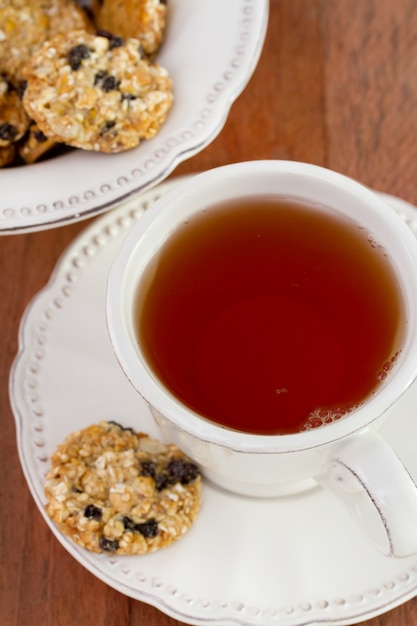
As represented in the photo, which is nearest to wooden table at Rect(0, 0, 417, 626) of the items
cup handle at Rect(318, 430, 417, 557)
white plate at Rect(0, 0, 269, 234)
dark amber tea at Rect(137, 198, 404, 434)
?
white plate at Rect(0, 0, 269, 234)

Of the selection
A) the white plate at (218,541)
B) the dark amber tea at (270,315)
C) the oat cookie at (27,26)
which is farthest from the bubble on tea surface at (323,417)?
the oat cookie at (27,26)

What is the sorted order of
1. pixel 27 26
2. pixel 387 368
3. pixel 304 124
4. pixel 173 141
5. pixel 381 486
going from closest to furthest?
pixel 381 486 → pixel 387 368 → pixel 173 141 → pixel 27 26 → pixel 304 124

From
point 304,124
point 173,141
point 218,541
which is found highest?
point 173,141

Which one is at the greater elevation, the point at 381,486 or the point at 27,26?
the point at 27,26

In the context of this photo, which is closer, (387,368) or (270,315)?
(387,368)

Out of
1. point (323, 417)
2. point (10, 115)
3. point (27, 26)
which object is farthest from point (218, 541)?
point (27, 26)

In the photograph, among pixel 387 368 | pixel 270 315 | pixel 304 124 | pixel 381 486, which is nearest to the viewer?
pixel 381 486

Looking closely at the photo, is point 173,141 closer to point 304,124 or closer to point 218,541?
point 304,124

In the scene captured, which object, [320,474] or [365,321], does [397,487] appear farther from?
[365,321]
